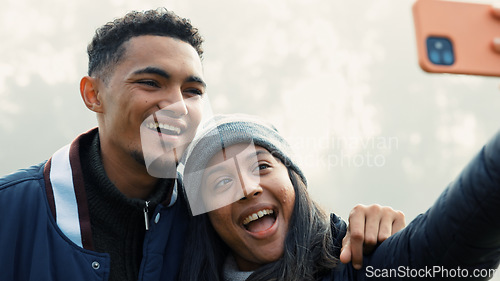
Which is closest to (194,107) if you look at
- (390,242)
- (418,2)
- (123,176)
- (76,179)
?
(123,176)

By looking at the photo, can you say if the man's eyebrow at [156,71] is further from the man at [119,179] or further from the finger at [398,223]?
the finger at [398,223]

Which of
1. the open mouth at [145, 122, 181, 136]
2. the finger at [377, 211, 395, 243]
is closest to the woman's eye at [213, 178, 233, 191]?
the open mouth at [145, 122, 181, 136]

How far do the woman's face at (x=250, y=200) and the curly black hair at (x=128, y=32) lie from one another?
1400 millimetres

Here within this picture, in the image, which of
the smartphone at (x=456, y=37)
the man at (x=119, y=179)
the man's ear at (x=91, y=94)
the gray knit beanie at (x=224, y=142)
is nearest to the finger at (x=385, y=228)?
the gray knit beanie at (x=224, y=142)

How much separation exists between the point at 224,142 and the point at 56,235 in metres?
1.29

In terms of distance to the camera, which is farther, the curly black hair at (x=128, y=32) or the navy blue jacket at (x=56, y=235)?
the curly black hair at (x=128, y=32)

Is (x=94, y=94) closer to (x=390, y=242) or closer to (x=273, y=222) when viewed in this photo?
(x=273, y=222)

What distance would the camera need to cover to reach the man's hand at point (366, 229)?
2.65m

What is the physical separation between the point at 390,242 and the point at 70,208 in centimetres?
221

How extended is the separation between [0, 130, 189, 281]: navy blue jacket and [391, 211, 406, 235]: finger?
1601mm

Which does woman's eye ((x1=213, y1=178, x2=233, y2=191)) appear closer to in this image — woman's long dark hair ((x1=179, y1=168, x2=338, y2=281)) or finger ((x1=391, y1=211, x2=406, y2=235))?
woman's long dark hair ((x1=179, y1=168, x2=338, y2=281))

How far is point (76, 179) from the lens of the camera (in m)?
3.66

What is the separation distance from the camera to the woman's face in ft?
10.5
